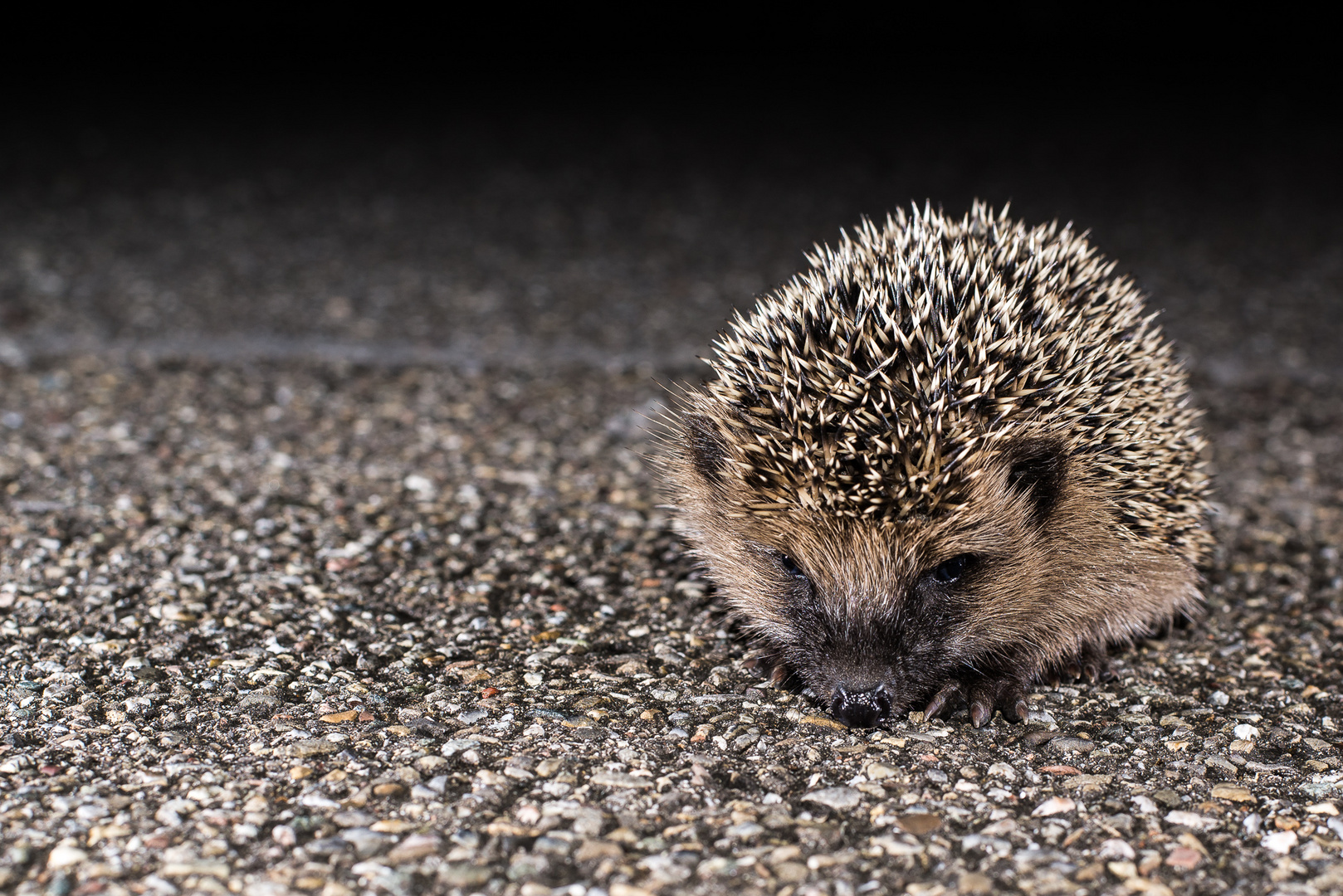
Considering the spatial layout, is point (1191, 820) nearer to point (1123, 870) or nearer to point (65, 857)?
point (1123, 870)

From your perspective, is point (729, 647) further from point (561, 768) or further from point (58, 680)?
point (58, 680)

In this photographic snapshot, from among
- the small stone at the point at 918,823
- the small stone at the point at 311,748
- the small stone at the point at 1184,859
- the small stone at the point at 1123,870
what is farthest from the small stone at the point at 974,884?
the small stone at the point at 311,748

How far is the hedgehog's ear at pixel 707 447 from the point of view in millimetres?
3490

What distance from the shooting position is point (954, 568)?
11.0 ft


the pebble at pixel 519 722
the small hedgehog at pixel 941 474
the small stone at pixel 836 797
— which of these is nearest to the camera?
the pebble at pixel 519 722

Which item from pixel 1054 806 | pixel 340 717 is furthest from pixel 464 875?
pixel 1054 806

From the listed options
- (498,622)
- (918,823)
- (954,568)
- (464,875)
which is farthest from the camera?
(498,622)

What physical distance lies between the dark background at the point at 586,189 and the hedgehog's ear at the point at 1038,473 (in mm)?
3326

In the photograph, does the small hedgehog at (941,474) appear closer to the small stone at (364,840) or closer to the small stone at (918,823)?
the small stone at (918,823)

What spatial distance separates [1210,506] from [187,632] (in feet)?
10.7

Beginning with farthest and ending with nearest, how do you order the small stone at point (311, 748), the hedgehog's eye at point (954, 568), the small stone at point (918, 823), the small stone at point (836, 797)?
the hedgehog's eye at point (954, 568)
the small stone at point (311, 748)
the small stone at point (836, 797)
the small stone at point (918, 823)

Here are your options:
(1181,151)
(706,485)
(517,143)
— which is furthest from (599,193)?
(706,485)

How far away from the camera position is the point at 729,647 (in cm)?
376

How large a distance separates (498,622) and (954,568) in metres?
1.44
